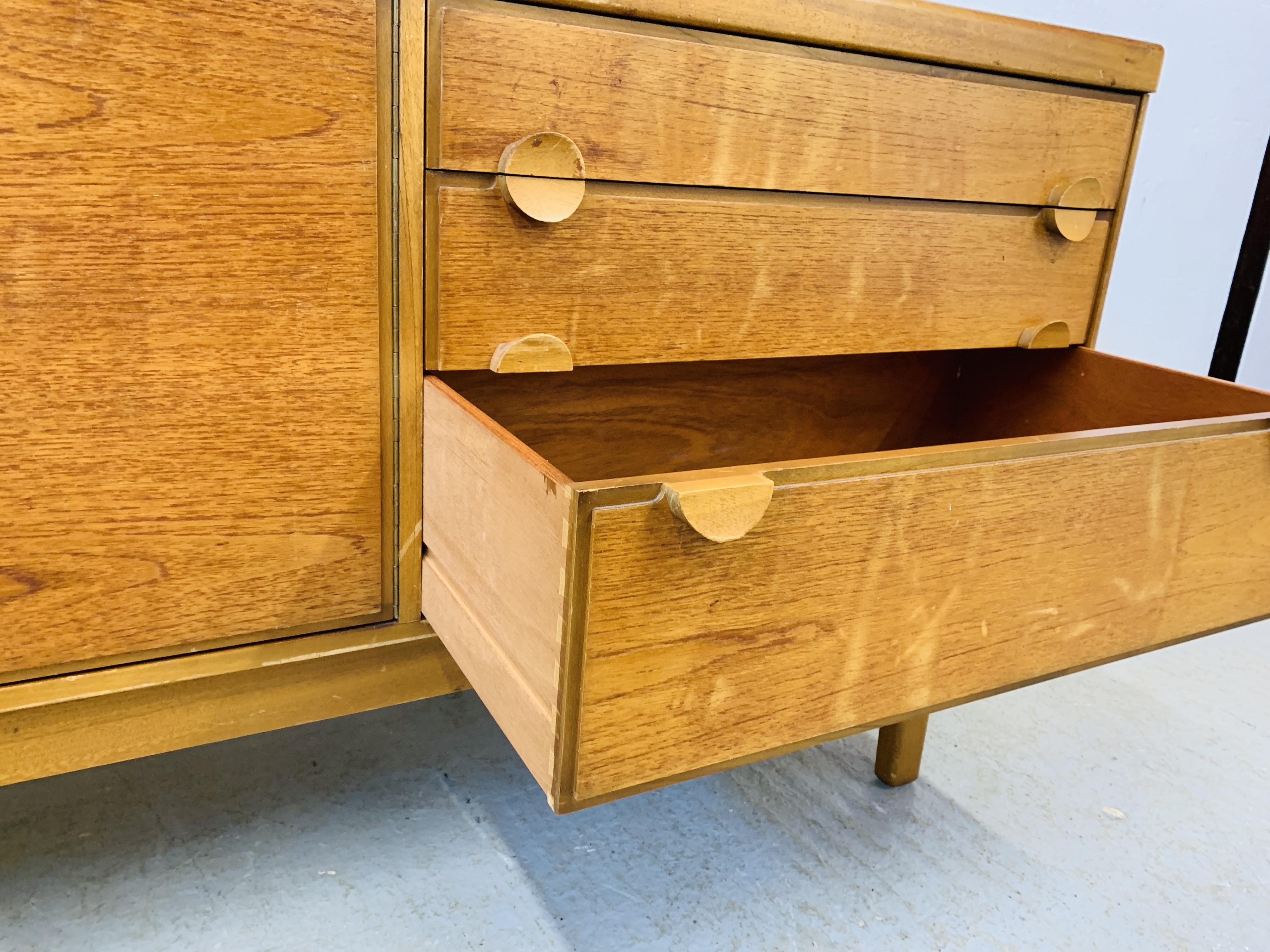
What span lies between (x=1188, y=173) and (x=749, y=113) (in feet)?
4.08

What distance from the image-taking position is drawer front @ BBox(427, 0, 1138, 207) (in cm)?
58

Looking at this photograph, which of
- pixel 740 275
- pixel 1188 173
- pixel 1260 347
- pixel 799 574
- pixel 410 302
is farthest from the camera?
pixel 1260 347

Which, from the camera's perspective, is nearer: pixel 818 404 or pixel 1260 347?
pixel 818 404

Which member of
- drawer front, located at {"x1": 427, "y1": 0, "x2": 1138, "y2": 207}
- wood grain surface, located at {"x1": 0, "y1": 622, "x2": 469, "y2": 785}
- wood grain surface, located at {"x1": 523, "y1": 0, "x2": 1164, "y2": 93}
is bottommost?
wood grain surface, located at {"x1": 0, "y1": 622, "x2": 469, "y2": 785}

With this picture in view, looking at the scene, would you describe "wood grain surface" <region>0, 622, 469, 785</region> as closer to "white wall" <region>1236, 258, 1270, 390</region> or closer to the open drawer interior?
the open drawer interior

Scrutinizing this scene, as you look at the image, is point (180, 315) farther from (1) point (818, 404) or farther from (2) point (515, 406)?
(1) point (818, 404)

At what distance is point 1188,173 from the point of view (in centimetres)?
159

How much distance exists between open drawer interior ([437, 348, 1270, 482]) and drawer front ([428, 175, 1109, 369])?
80mm

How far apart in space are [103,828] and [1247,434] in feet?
2.86

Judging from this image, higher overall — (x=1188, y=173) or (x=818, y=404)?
(x=1188, y=173)

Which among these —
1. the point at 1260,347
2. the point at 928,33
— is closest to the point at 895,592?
the point at 928,33

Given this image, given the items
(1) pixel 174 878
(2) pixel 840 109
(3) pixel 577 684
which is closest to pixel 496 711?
(3) pixel 577 684

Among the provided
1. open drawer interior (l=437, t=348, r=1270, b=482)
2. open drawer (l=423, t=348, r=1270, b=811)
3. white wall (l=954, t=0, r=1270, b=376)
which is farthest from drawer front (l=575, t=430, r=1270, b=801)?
white wall (l=954, t=0, r=1270, b=376)

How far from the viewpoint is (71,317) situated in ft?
1.68
